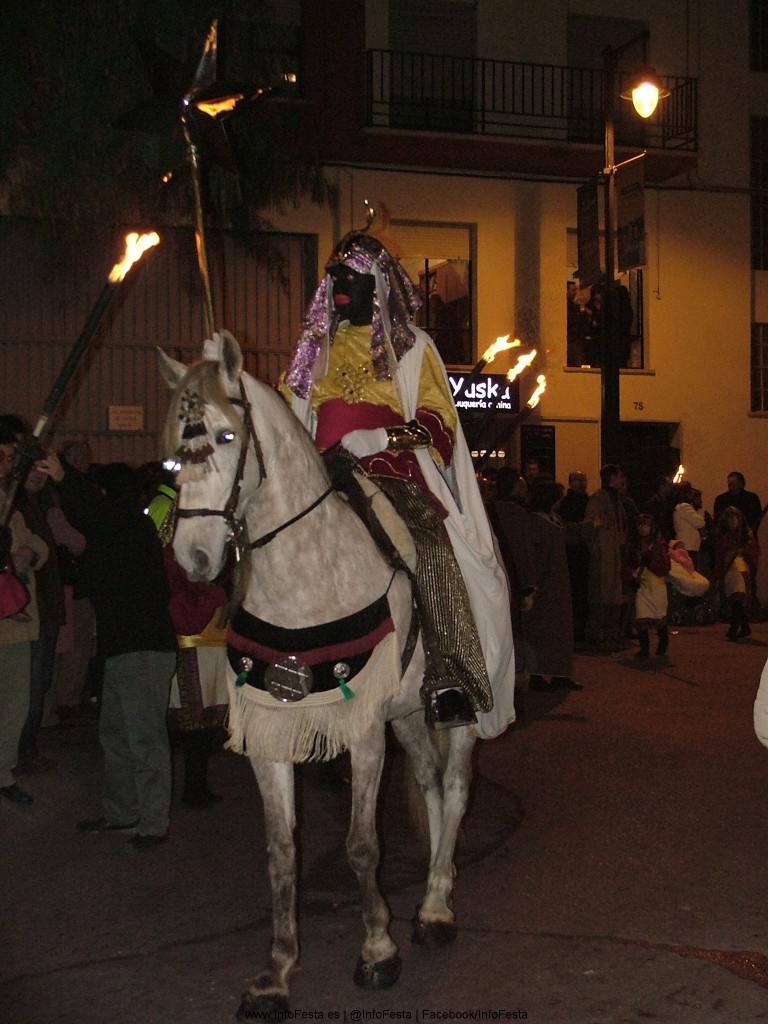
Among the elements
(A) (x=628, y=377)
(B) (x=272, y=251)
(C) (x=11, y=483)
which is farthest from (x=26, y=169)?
(A) (x=628, y=377)

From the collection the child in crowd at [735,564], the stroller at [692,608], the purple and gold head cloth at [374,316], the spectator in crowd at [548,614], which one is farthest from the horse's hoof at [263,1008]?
the stroller at [692,608]

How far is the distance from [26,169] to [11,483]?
8550mm

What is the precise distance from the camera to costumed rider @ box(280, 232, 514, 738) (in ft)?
16.4

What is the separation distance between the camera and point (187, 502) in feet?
13.1

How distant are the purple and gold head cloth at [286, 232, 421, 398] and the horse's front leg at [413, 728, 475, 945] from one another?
5.70 ft

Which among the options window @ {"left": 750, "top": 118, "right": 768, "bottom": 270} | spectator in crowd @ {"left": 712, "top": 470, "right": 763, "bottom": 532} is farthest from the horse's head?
window @ {"left": 750, "top": 118, "right": 768, "bottom": 270}

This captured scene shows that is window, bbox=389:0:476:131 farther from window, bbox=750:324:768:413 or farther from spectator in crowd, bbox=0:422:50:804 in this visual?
spectator in crowd, bbox=0:422:50:804

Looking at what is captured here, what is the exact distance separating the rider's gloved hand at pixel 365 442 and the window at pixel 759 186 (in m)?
18.7

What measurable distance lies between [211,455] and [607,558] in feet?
35.4

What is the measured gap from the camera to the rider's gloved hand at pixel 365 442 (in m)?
5.09

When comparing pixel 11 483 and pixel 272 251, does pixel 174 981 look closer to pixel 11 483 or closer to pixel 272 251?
pixel 11 483

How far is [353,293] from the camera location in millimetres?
5375

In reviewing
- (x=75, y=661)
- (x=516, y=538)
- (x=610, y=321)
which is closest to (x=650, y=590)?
(x=516, y=538)

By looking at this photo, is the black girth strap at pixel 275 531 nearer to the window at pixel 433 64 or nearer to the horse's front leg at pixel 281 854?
the horse's front leg at pixel 281 854
